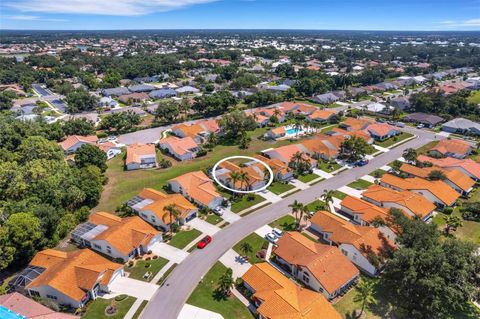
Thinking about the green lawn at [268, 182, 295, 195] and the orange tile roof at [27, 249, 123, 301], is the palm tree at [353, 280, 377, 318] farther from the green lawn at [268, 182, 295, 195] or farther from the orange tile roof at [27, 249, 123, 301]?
the orange tile roof at [27, 249, 123, 301]

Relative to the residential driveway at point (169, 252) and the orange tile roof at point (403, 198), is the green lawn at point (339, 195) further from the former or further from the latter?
the residential driveway at point (169, 252)

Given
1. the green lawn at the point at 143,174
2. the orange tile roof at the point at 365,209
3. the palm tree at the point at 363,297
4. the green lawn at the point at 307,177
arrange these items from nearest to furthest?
1. the palm tree at the point at 363,297
2. the orange tile roof at the point at 365,209
3. the green lawn at the point at 143,174
4. the green lawn at the point at 307,177

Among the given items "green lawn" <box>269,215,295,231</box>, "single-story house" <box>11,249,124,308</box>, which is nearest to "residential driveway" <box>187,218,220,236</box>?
"green lawn" <box>269,215,295,231</box>

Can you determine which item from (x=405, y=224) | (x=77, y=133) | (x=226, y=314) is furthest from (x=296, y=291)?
(x=77, y=133)

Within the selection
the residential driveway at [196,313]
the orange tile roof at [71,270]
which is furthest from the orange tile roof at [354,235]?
the orange tile roof at [71,270]

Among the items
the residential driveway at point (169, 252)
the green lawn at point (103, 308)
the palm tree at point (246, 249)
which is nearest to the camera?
the green lawn at point (103, 308)

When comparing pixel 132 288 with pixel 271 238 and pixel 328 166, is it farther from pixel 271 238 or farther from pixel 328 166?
pixel 328 166
